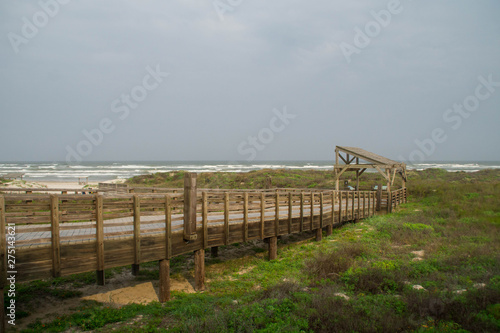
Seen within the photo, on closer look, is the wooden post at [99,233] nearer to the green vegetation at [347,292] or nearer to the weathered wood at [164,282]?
the green vegetation at [347,292]

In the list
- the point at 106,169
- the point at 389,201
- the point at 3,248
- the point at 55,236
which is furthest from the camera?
the point at 106,169

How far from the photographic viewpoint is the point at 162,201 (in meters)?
8.30

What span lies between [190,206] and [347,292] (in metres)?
4.57

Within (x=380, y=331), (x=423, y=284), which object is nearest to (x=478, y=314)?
(x=380, y=331)

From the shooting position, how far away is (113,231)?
8.35m

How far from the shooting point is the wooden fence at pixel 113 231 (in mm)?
6473

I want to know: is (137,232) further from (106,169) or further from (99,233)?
(106,169)

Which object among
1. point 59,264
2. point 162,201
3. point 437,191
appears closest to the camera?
point 59,264

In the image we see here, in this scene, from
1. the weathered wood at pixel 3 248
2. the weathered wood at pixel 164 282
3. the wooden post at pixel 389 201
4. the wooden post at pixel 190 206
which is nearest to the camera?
the weathered wood at pixel 3 248

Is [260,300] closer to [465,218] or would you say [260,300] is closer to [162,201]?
[162,201]

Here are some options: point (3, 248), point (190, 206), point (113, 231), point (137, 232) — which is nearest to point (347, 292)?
point (190, 206)

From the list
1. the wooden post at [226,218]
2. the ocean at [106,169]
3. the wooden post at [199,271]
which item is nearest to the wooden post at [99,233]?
the wooden post at [199,271]

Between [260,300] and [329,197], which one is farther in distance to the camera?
[329,197]

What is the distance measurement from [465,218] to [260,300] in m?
12.6
